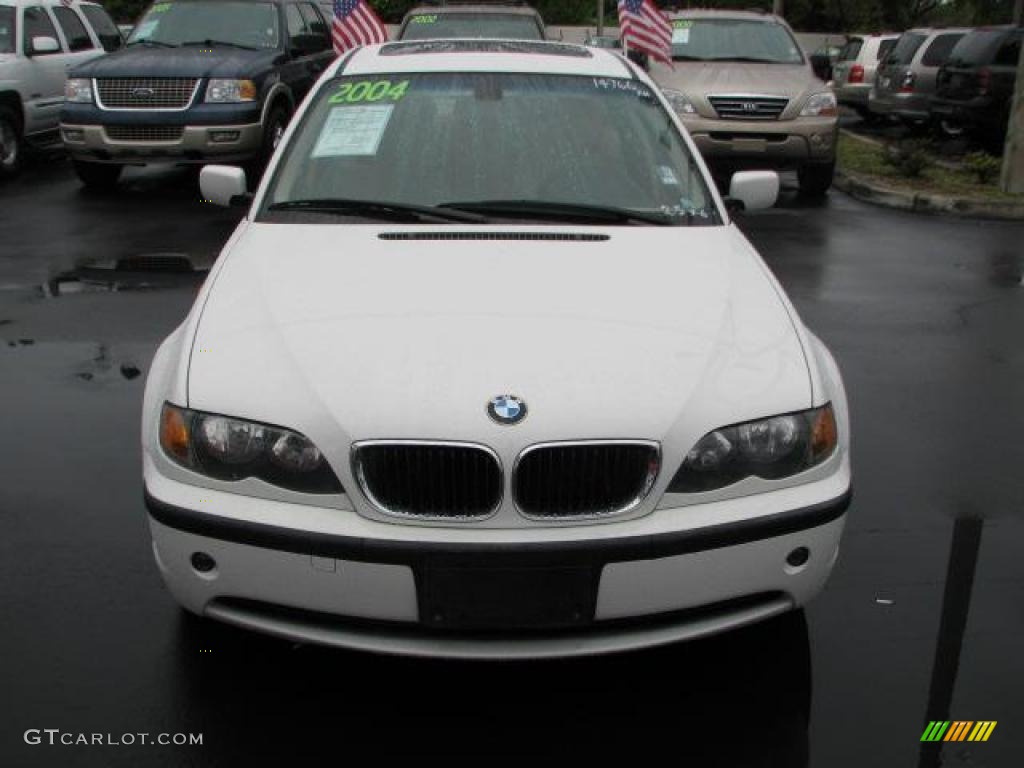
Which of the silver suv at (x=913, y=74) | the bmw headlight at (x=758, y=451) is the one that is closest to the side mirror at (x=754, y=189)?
the bmw headlight at (x=758, y=451)

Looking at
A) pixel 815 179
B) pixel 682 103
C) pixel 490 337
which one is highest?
pixel 490 337

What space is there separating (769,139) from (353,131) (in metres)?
7.97

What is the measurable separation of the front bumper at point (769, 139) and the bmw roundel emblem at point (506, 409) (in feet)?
30.4

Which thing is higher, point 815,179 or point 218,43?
point 218,43

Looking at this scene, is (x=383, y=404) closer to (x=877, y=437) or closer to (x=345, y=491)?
(x=345, y=491)

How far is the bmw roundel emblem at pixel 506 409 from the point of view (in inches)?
110

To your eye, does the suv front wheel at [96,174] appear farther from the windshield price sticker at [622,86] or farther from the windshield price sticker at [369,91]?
the windshield price sticker at [622,86]

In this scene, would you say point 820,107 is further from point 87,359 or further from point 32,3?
point 32,3

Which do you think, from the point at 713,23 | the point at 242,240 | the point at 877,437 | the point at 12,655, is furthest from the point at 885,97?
the point at 12,655

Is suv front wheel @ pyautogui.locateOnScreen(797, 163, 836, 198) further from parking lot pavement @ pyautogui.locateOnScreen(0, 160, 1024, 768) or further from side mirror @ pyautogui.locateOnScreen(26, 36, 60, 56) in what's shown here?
side mirror @ pyautogui.locateOnScreen(26, 36, 60, 56)

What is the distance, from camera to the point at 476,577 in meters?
2.75

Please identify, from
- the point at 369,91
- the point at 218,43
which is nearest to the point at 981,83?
the point at 218,43

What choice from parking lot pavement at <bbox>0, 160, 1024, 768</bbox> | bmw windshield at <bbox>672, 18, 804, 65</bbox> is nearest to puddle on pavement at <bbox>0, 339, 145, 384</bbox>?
parking lot pavement at <bbox>0, 160, 1024, 768</bbox>

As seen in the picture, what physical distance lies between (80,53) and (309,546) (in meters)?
12.9
